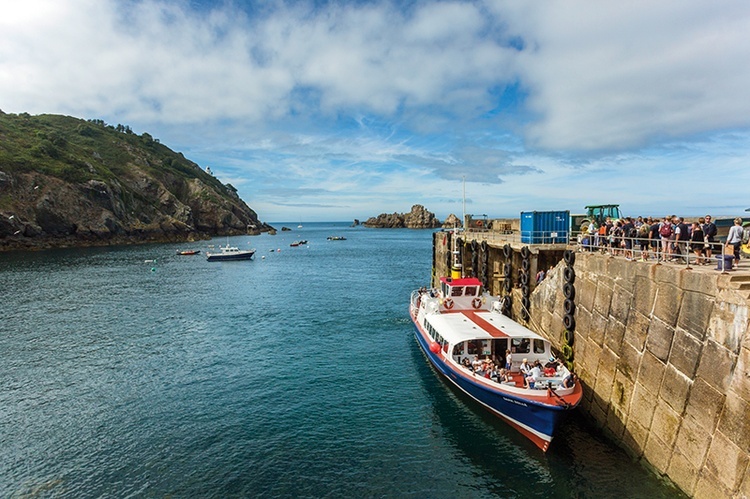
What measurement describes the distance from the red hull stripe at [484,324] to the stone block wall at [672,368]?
4426mm

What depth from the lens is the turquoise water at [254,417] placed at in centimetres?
1786

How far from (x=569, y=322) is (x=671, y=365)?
8274 millimetres

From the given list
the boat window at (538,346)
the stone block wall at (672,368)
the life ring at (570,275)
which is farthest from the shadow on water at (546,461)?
the life ring at (570,275)

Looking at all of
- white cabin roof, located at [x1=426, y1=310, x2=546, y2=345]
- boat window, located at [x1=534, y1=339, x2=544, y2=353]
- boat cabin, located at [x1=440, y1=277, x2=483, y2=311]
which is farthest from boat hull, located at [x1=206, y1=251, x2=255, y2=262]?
boat window, located at [x1=534, y1=339, x2=544, y2=353]

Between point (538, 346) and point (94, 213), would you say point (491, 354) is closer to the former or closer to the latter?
point (538, 346)

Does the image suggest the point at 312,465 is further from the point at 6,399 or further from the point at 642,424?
the point at 6,399

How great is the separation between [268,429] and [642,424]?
17330 millimetres

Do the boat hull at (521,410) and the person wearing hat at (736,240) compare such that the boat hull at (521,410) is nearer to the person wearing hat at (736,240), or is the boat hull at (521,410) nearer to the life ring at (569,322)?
the life ring at (569,322)

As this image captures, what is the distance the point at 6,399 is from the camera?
25781 mm

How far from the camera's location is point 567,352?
82.5ft

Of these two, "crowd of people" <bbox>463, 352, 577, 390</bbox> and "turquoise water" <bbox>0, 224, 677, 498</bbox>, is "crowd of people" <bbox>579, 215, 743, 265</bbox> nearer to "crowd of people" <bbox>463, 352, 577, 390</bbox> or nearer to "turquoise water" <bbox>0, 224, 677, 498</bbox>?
"crowd of people" <bbox>463, 352, 577, 390</bbox>

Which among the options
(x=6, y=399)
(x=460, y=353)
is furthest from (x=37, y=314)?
(x=460, y=353)

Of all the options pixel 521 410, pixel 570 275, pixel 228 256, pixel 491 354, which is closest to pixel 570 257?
pixel 570 275

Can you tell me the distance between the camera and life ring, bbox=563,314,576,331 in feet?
81.9
